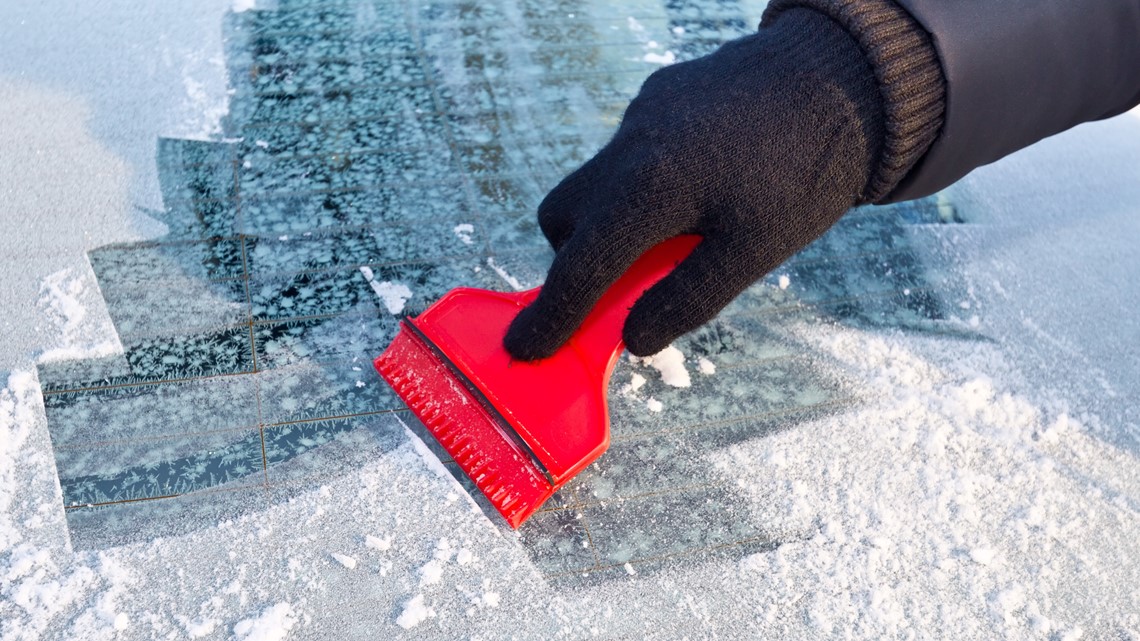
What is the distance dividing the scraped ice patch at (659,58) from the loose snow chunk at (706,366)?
1.17 meters

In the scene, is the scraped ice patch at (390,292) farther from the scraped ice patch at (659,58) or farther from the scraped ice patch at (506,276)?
the scraped ice patch at (659,58)

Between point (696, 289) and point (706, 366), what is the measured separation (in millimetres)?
361

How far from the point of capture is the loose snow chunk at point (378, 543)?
5.20 feet

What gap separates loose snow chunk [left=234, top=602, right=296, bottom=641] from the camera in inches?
57.6

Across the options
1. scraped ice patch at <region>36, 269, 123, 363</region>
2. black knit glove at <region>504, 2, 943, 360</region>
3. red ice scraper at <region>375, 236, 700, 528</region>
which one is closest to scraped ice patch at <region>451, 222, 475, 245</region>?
red ice scraper at <region>375, 236, 700, 528</region>

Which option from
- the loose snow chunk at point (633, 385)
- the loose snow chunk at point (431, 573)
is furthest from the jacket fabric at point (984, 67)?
the loose snow chunk at point (431, 573)

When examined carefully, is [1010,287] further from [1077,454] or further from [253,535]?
[253,535]

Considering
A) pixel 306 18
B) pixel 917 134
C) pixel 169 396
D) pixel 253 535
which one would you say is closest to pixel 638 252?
pixel 917 134

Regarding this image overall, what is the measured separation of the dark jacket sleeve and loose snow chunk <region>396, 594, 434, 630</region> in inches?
46.2

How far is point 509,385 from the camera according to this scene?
5.72 ft

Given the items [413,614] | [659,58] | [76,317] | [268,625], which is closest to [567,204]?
[413,614]

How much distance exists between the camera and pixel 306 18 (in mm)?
2762

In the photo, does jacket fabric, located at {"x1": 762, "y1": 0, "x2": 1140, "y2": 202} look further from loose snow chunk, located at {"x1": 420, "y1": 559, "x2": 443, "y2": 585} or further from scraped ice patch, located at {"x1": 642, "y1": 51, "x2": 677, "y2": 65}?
loose snow chunk, located at {"x1": 420, "y1": 559, "x2": 443, "y2": 585}

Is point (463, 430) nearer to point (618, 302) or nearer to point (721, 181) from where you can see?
point (618, 302)
